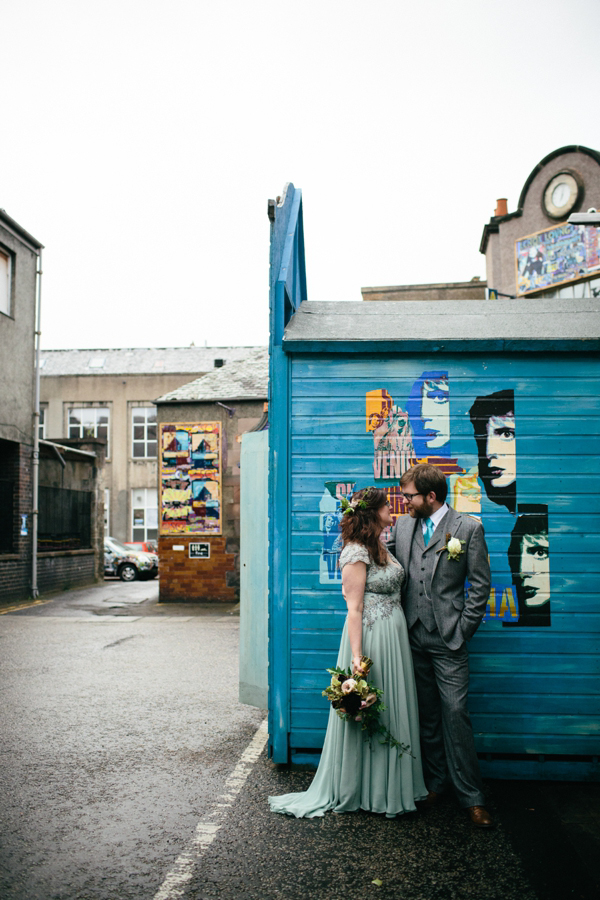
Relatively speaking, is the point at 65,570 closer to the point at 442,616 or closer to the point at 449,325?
the point at 449,325

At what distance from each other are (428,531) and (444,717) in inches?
44.7

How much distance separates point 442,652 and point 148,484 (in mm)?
35989

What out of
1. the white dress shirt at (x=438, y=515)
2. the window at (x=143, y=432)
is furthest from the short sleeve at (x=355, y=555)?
the window at (x=143, y=432)

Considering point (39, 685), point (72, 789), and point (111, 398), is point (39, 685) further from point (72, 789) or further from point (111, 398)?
point (111, 398)

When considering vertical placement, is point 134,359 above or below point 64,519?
above

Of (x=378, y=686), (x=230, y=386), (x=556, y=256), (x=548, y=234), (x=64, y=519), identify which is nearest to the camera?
(x=378, y=686)

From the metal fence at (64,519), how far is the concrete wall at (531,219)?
43.9 feet

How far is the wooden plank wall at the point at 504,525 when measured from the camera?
4879 mm

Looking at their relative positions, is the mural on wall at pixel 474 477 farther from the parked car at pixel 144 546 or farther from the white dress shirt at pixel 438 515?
the parked car at pixel 144 546

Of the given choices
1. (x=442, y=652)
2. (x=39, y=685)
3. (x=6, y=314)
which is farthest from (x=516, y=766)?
(x=6, y=314)

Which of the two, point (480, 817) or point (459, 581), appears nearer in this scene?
point (480, 817)

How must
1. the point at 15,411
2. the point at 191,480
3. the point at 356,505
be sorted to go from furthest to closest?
the point at 15,411, the point at 191,480, the point at 356,505

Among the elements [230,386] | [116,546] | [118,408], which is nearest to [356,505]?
[230,386]

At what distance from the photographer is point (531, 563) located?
503 centimetres
